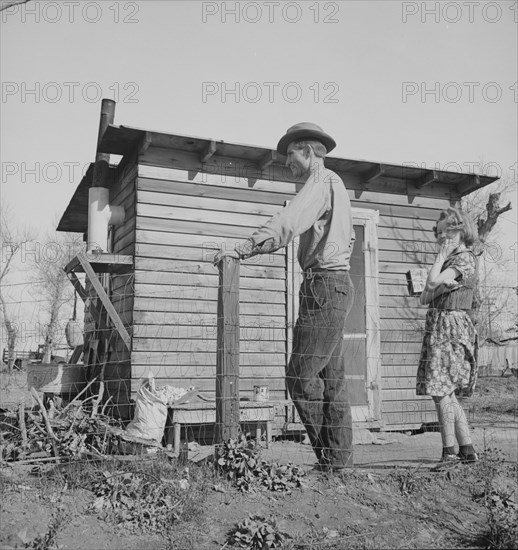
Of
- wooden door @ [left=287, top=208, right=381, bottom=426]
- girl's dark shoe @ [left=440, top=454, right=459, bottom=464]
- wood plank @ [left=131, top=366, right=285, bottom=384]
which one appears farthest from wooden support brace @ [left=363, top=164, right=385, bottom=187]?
girl's dark shoe @ [left=440, top=454, right=459, bottom=464]

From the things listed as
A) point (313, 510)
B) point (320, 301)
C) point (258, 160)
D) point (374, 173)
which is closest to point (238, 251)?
point (320, 301)

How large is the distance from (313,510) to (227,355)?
107 centimetres

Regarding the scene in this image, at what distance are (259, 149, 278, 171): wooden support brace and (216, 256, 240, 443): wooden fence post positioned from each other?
322cm

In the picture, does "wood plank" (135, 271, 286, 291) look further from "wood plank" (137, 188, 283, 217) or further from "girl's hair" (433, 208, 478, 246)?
"girl's hair" (433, 208, 478, 246)

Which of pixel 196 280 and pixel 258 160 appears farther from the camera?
pixel 258 160

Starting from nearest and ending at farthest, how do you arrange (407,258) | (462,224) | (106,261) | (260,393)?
1. (462,224)
2. (260,393)
3. (106,261)
4. (407,258)

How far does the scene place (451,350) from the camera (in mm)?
4219

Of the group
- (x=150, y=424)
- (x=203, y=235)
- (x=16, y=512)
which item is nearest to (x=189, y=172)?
(x=203, y=235)

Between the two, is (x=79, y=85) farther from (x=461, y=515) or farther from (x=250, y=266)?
(x=461, y=515)

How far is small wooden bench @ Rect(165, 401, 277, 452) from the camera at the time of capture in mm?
5484

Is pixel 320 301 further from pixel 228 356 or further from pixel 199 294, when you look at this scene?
pixel 199 294

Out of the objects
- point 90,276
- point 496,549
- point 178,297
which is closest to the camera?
point 496,549

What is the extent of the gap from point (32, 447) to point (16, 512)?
1.00 m

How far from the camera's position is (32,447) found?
4.04m
